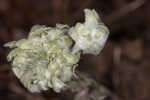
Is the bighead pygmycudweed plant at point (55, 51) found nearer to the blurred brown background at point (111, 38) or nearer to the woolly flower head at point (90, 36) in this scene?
the woolly flower head at point (90, 36)

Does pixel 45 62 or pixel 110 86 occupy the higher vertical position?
pixel 45 62

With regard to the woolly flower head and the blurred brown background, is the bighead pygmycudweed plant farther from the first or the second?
the blurred brown background

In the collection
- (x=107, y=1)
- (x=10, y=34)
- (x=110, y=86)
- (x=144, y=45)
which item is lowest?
(x=110, y=86)

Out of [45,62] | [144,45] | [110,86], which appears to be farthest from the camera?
[144,45]

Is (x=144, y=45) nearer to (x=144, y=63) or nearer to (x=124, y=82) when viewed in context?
(x=144, y=63)

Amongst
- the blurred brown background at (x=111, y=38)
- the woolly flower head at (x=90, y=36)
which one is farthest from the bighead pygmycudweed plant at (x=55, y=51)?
the blurred brown background at (x=111, y=38)

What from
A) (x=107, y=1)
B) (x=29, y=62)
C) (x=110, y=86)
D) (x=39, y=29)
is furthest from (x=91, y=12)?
(x=107, y=1)
